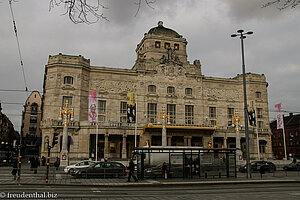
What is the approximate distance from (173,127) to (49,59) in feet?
79.3

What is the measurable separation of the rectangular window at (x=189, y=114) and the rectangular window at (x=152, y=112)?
610 centimetres

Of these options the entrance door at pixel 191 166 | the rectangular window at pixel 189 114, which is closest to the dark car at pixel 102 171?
the entrance door at pixel 191 166

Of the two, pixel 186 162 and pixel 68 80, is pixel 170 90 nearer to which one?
pixel 68 80

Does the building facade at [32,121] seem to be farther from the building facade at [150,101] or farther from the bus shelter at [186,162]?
the bus shelter at [186,162]

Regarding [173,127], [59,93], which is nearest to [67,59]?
[59,93]

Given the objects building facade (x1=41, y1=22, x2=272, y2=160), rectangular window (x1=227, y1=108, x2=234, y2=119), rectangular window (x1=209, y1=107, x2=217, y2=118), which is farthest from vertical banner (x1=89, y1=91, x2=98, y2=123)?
rectangular window (x1=227, y1=108, x2=234, y2=119)

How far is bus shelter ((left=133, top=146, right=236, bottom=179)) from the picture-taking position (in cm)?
2202

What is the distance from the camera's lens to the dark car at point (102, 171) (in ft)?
72.0

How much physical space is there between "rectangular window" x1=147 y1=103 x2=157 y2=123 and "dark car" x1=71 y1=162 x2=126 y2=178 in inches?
1005

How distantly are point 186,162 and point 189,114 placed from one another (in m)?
29.2

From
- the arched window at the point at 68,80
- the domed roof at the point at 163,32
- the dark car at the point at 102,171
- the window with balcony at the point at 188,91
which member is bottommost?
the dark car at the point at 102,171

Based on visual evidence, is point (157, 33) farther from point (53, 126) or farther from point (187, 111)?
point (53, 126)

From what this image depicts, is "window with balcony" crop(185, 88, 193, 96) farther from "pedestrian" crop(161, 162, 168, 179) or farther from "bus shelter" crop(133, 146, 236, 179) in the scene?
"pedestrian" crop(161, 162, 168, 179)

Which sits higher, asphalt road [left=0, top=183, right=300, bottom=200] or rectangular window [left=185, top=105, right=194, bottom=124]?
rectangular window [left=185, top=105, right=194, bottom=124]
